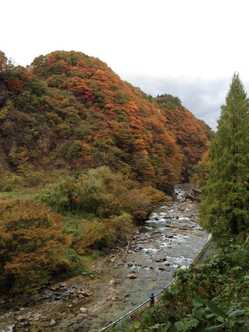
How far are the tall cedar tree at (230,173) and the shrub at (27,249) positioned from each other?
8583 mm

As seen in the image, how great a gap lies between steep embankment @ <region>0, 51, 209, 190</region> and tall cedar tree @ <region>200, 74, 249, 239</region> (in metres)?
21.4

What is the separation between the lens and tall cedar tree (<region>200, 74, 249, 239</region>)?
2045 centimetres

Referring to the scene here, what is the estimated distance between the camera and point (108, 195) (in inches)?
1184

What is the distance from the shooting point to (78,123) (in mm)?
46875

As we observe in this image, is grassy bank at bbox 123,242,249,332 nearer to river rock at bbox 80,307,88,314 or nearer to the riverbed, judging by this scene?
the riverbed

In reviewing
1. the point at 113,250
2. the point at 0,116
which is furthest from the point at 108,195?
the point at 0,116

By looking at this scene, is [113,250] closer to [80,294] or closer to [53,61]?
[80,294]

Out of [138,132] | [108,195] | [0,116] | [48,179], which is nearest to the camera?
[108,195]

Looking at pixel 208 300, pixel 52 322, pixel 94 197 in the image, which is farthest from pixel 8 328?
pixel 94 197

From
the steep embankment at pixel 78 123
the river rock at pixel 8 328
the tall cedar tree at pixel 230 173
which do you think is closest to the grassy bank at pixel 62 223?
the river rock at pixel 8 328

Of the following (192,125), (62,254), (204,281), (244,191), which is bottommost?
(62,254)

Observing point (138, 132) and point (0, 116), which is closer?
point (0, 116)

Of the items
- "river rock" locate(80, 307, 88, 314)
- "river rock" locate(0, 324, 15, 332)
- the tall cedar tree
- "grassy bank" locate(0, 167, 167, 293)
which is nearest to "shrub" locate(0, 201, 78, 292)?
"grassy bank" locate(0, 167, 167, 293)

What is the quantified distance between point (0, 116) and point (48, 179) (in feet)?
39.1
